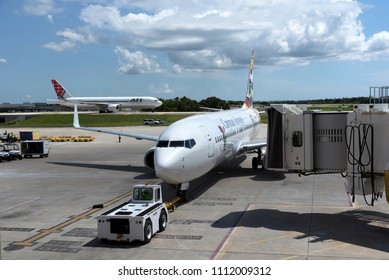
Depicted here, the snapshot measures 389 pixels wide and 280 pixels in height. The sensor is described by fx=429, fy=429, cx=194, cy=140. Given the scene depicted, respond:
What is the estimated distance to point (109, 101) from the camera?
122875 millimetres

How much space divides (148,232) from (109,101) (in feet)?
365

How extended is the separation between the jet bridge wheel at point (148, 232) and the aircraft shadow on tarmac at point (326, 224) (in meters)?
2.99

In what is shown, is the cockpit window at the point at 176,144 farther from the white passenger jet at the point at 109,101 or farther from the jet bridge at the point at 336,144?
the white passenger jet at the point at 109,101

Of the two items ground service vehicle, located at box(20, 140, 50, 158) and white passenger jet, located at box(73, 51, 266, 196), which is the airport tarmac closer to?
white passenger jet, located at box(73, 51, 266, 196)

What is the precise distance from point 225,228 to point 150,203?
310 cm

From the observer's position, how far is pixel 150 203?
16.9 meters

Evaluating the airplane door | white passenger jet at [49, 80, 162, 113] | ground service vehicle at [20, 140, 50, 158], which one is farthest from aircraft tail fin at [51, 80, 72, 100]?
the airplane door

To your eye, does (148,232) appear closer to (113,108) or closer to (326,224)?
(326,224)

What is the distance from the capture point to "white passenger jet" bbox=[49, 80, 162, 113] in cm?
11912

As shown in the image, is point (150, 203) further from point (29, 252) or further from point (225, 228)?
point (29, 252)

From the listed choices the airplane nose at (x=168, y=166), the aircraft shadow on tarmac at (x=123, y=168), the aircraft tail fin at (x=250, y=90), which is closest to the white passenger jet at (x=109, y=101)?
the aircraft tail fin at (x=250, y=90)

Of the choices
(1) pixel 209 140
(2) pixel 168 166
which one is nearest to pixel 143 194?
(2) pixel 168 166

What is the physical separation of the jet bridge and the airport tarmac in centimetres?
215

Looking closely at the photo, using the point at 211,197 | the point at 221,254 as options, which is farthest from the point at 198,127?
the point at 221,254
